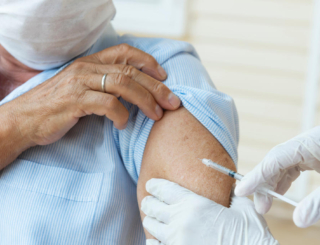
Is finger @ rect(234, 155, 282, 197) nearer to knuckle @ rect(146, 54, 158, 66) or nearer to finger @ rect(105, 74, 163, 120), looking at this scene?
finger @ rect(105, 74, 163, 120)

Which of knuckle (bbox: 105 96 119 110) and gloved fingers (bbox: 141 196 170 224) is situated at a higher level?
knuckle (bbox: 105 96 119 110)

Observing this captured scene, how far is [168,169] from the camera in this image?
84 centimetres

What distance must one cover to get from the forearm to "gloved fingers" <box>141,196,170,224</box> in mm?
394

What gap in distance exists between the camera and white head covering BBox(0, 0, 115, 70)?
34.3 inches

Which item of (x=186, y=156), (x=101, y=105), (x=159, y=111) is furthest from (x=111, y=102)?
(x=186, y=156)

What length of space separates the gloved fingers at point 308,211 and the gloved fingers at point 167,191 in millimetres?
256

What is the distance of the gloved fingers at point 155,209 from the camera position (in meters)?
Result: 0.82

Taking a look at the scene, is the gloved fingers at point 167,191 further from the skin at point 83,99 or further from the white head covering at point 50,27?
the white head covering at point 50,27

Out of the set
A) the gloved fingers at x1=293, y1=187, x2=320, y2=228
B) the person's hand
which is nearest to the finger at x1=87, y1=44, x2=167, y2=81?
the person's hand

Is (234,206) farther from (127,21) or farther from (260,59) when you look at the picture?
(127,21)

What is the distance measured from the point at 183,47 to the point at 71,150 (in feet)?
1.60

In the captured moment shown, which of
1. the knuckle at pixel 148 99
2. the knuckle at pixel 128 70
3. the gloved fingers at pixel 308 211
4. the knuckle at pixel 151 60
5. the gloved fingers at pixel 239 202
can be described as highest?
the knuckle at pixel 151 60

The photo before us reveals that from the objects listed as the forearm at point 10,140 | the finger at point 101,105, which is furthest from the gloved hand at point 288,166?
the forearm at point 10,140

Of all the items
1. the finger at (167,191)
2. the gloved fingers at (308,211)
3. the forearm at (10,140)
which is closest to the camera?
the gloved fingers at (308,211)
